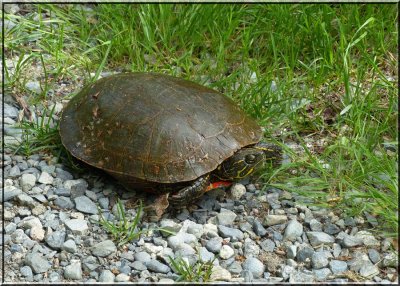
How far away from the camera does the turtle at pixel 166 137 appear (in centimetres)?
345

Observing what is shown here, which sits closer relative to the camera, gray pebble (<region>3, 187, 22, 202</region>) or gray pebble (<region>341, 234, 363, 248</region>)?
gray pebble (<region>341, 234, 363, 248</region>)

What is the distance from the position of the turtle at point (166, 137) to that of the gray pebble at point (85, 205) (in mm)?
196

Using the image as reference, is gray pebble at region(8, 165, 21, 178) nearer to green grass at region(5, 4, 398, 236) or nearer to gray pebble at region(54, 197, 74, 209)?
gray pebble at region(54, 197, 74, 209)

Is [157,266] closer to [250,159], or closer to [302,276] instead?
[302,276]

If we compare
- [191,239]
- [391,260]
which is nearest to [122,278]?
[191,239]

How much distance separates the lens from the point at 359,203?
3393 mm

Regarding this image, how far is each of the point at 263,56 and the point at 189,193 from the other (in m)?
1.57

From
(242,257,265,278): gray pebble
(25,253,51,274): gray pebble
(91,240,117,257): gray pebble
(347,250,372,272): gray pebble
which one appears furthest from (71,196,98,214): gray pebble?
(347,250,372,272): gray pebble

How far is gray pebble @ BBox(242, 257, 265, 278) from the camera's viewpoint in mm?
3074

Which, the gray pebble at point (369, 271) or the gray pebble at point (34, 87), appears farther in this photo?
the gray pebble at point (34, 87)

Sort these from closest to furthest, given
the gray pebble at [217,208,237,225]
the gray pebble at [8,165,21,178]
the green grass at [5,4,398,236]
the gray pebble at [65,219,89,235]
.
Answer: the gray pebble at [65,219,89,235], the gray pebble at [217,208,237,225], the gray pebble at [8,165,21,178], the green grass at [5,4,398,236]

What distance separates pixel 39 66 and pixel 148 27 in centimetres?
82

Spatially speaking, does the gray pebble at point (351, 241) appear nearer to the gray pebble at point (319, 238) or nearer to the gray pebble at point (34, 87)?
the gray pebble at point (319, 238)

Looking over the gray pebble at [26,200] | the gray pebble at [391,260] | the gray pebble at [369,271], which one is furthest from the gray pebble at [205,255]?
the gray pebble at [26,200]
